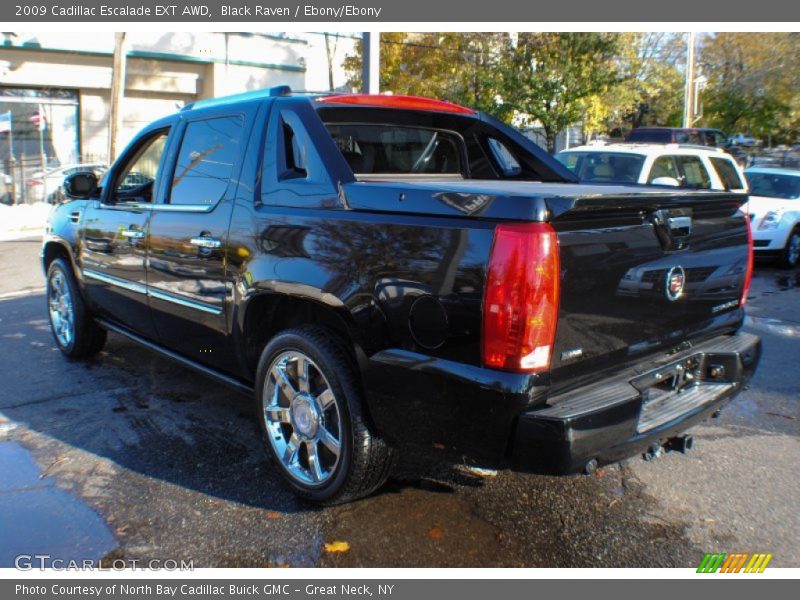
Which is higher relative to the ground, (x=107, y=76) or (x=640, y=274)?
(x=107, y=76)

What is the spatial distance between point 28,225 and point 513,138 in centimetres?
1648

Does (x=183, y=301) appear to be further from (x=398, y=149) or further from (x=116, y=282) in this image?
(x=398, y=149)

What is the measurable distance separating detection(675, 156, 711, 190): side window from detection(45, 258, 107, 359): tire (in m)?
8.15

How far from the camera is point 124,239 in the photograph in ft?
15.9

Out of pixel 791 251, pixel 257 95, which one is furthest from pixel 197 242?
pixel 791 251

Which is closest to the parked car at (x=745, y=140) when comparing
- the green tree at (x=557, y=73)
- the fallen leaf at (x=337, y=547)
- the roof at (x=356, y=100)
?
the green tree at (x=557, y=73)

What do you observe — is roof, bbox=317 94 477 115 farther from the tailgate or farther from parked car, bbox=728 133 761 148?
parked car, bbox=728 133 761 148

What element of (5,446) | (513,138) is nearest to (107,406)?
(5,446)

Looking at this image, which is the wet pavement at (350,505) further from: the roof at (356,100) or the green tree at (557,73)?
the green tree at (557,73)

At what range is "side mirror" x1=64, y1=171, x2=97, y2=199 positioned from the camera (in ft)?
17.9

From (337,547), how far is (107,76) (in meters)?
22.5

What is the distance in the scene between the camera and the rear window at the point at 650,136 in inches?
877

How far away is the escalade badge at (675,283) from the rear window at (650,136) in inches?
806

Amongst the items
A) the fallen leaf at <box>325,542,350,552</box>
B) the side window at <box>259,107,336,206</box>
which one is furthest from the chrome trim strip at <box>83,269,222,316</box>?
the fallen leaf at <box>325,542,350,552</box>
